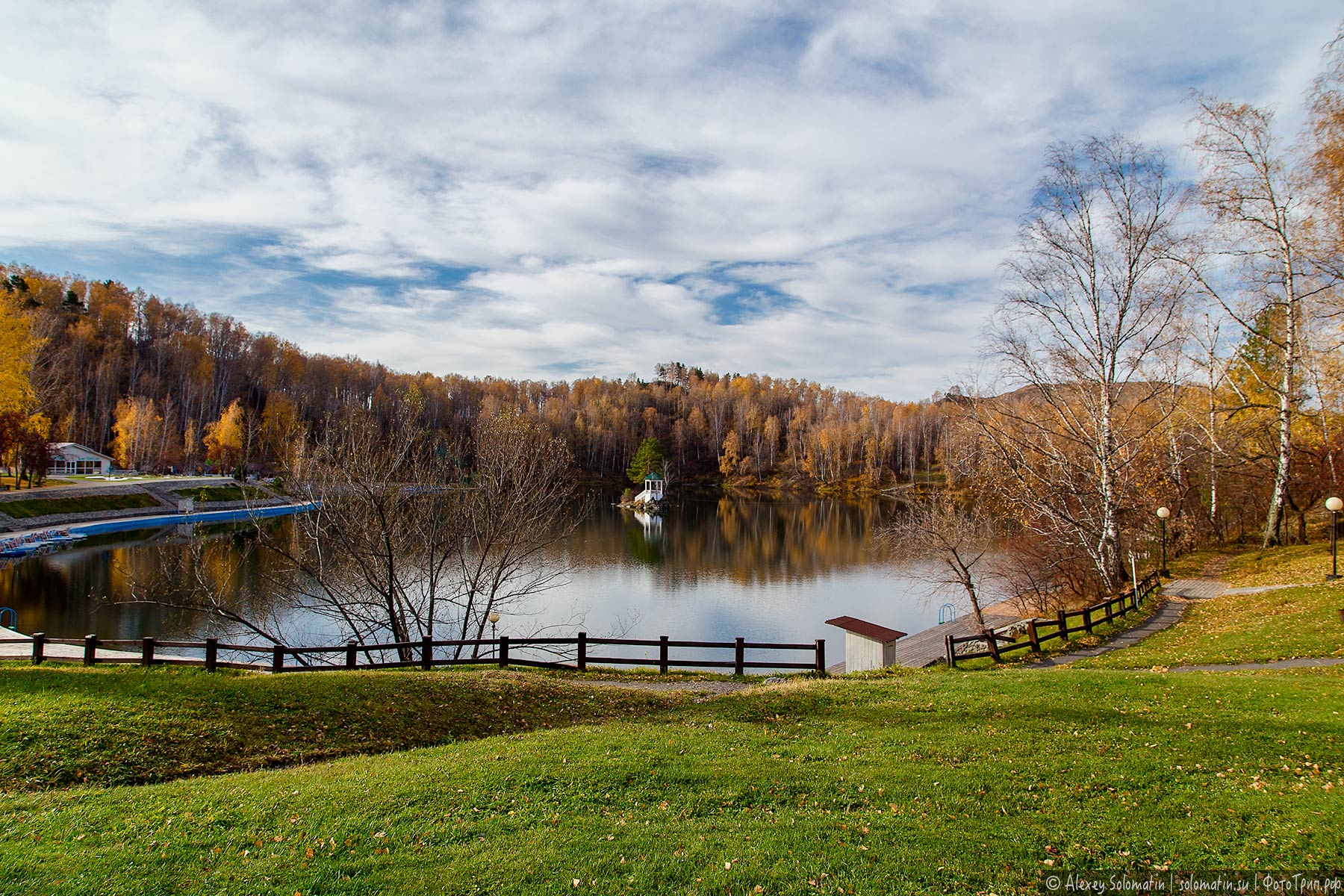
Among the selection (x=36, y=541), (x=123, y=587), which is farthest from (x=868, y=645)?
(x=36, y=541)

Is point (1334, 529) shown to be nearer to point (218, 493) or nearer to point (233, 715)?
point (233, 715)

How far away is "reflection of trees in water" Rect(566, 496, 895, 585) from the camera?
118 feet

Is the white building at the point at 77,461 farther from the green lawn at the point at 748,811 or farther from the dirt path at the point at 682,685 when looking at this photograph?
the green lawn at the point at 748,811

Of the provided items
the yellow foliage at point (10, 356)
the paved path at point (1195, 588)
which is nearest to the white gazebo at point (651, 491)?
the yellow foliage at point (10, 356)

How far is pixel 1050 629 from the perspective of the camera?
19031mm

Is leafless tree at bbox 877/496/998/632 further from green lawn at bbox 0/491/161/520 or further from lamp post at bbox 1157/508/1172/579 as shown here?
green lawn at bbox 0/491/161/520

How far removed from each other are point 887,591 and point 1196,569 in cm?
1138

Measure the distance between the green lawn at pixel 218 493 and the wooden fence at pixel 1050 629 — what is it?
57634 millimetres

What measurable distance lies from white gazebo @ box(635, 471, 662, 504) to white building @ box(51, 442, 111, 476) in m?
54.6

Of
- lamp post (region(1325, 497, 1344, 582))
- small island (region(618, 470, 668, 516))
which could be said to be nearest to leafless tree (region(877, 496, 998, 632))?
lamp post (region(1325, 497, 1344, 582))

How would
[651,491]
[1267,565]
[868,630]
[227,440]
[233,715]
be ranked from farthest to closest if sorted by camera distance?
[651,491], [227,440], [1267,565], [868,630], [233,715]

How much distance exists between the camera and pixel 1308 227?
20562 mm

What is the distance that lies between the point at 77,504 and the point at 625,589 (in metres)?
43.5

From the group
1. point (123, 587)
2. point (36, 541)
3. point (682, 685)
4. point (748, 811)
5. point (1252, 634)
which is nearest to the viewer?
point (748, 811)
